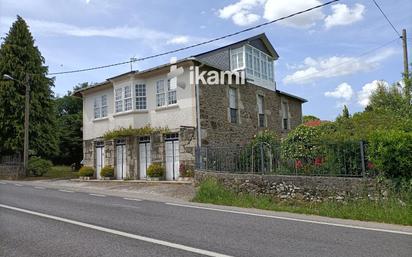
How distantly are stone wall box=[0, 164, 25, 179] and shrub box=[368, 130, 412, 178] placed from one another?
77.8 ft

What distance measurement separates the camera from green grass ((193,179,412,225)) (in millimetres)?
8961

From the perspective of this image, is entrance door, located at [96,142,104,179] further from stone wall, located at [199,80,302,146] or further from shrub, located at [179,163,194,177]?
stone wall, located at [199,80,302,146]

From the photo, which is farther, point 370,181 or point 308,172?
point 308,172

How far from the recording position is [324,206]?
412 inches

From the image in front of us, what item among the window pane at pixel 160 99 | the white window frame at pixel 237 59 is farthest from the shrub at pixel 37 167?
the white window frame at pixel 237 59

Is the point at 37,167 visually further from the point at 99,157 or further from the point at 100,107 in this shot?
the point at 100,107

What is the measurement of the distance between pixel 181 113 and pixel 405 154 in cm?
1226

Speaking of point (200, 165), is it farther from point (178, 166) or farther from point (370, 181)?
point (370, 181)

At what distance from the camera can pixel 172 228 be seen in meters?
7.68

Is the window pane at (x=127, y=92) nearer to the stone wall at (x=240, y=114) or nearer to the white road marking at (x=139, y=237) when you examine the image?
the stone wall at (x=240, y=114)

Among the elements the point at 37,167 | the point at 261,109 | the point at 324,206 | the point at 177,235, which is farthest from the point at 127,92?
the point at 177,235

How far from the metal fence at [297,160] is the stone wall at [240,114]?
490 centimetres

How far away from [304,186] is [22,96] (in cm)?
2623

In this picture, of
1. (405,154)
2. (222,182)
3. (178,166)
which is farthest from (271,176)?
(178,166)
